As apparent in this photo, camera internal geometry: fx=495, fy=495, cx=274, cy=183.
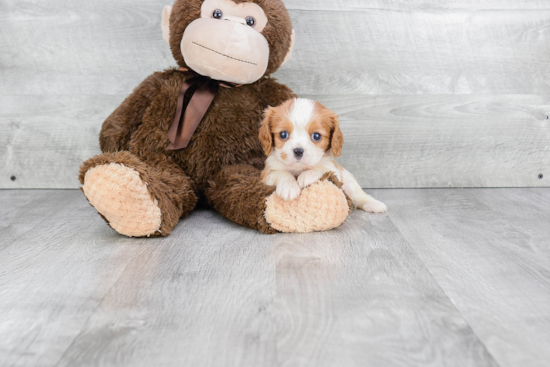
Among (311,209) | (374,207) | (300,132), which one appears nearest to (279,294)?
(311,209)

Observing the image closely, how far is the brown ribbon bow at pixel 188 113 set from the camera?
4.56 feet

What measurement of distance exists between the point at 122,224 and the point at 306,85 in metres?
0.87

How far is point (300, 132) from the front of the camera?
122 cm

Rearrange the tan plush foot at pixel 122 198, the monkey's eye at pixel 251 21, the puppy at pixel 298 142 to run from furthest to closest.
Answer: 1. the monkey's eye at pixel 251 21
2. the puppy at pixel 298 142
3. the tan plush foot at pixel 122 198

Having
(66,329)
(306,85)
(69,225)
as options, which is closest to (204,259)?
(66,329)

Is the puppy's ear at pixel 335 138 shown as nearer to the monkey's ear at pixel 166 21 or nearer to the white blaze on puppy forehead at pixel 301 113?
the white blaze on puppy forehead at pixel 301 113

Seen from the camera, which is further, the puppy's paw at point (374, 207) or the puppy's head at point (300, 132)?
the puppy's paw at point (374, 207)

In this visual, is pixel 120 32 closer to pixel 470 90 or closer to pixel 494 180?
pixel 470 90

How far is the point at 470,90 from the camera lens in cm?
176

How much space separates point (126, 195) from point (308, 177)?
1.42ft

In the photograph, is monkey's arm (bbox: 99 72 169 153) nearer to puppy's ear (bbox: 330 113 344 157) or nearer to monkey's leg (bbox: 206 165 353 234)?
monkey's leg (bbox: 206 165 353 234)

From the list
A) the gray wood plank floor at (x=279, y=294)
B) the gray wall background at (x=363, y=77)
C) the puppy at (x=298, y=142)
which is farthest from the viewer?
the gray wall background at (x=363, y=77)

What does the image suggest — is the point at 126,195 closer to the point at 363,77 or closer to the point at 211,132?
the point at 211,132

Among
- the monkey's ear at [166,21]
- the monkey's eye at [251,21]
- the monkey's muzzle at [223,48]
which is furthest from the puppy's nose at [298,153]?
the monkey's ear at [166,21]
